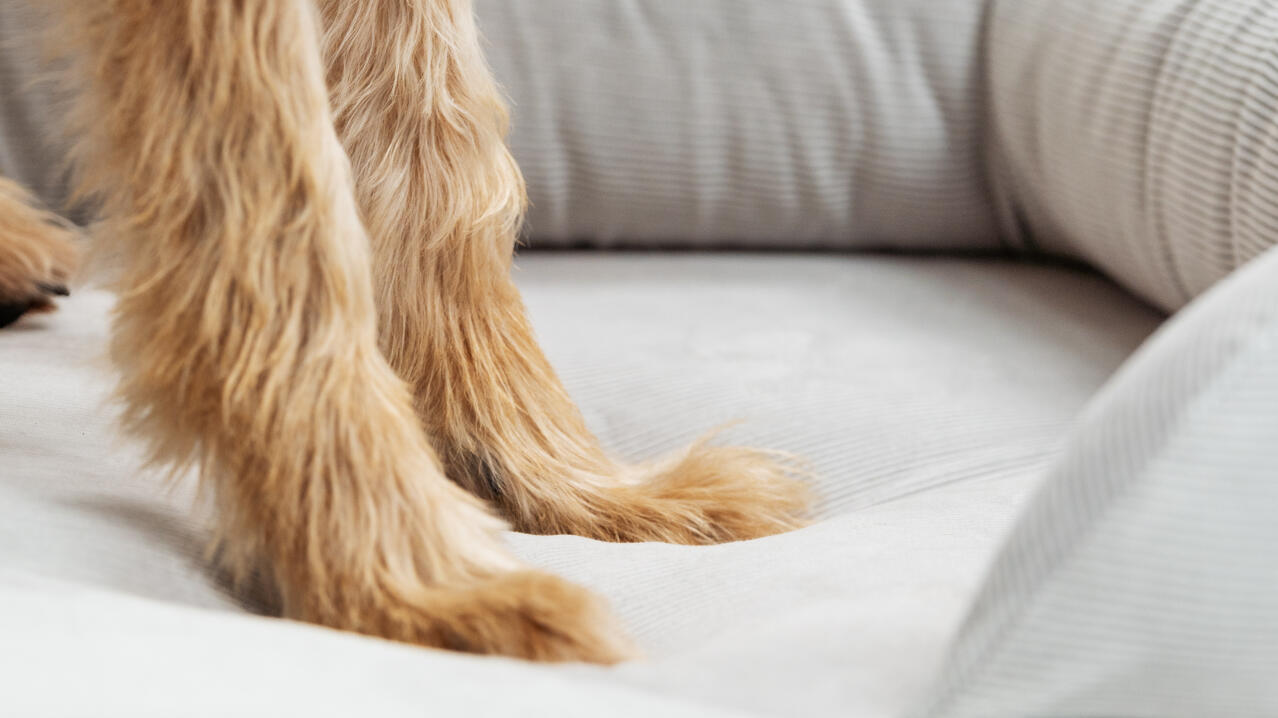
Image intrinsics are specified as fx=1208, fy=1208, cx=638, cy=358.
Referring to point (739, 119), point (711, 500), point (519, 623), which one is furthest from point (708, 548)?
point (739, 119)

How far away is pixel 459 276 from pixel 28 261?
423 mm

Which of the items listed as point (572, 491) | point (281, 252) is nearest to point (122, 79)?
point (281, 252)

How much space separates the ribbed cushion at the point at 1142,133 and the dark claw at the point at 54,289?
927 millimetres

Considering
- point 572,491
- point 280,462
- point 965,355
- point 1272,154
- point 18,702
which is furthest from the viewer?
point 965,355

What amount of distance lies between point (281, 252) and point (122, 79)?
11 cm

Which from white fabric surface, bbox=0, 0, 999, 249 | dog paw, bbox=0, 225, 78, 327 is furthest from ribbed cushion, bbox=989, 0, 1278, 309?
dog paw, bbox=0, 225, 78, 327

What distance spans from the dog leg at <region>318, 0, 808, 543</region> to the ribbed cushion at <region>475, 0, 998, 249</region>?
1.87 feet

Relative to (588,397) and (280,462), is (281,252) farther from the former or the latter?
(588,397)

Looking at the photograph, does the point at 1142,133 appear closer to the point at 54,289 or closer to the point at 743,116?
the point at 743,116

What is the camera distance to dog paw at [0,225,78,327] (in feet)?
3.02

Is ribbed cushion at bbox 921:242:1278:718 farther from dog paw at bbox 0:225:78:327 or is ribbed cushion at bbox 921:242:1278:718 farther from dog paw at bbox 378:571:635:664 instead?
dog paw at bbox 0:225:78:327

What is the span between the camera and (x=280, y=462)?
0.49 metres

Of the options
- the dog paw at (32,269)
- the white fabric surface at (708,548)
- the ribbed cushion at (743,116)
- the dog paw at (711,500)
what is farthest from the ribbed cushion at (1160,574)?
the ribbed cushion at (743,116)

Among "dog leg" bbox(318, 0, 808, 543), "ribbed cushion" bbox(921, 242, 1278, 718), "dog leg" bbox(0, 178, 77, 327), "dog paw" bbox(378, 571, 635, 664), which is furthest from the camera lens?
"dog leg" bbox(0, 178, 77, 327)
